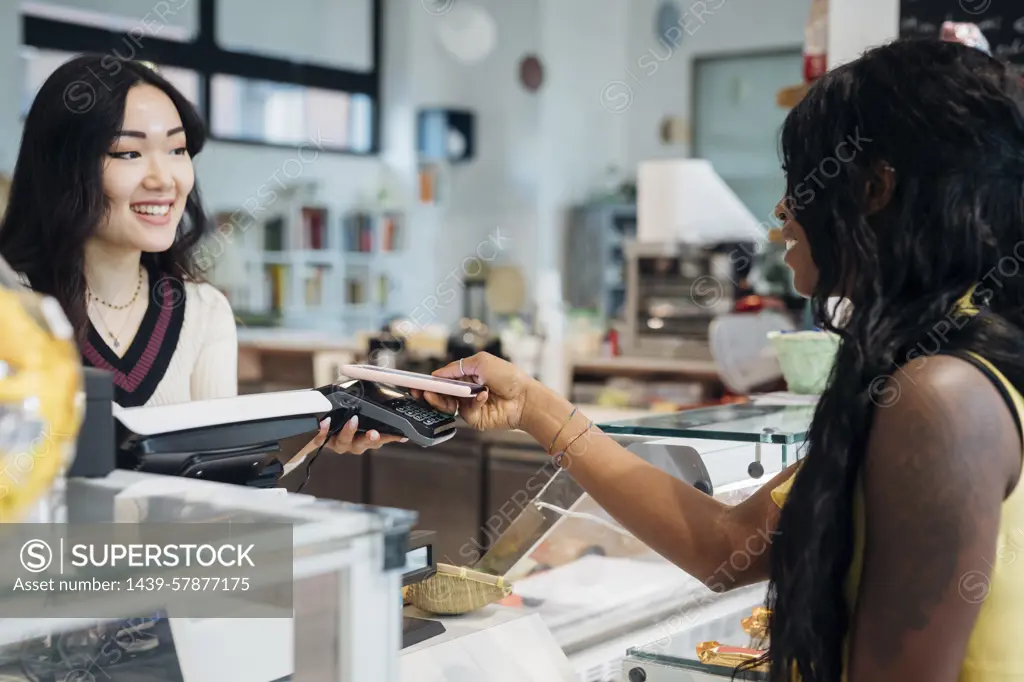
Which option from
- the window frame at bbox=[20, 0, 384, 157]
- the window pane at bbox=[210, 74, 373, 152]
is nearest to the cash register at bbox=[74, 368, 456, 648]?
the window frame at bbox=[20, 0, 384, 157]

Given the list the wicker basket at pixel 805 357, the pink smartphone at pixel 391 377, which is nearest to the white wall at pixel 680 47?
the wicker basket at pixel 805 357

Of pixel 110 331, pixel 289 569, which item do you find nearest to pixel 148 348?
pixel 110 331

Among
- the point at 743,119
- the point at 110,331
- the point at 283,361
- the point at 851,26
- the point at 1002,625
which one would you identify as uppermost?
the point at 743,119

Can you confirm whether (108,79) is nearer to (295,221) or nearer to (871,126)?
(871,126)

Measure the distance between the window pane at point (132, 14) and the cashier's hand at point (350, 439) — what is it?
282 inches

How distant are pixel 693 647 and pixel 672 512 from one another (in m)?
0.42

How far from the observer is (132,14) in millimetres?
8211

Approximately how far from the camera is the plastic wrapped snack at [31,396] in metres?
0.72

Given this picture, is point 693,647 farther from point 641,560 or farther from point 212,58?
point 212,58

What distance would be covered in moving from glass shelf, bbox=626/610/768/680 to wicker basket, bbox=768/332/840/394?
555 mm

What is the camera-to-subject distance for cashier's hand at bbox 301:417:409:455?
1.41 meters

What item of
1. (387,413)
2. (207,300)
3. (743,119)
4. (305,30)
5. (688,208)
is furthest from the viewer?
(743,119)

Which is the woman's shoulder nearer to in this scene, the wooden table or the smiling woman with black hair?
the smiling woman with black hair

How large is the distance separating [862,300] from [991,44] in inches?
105
